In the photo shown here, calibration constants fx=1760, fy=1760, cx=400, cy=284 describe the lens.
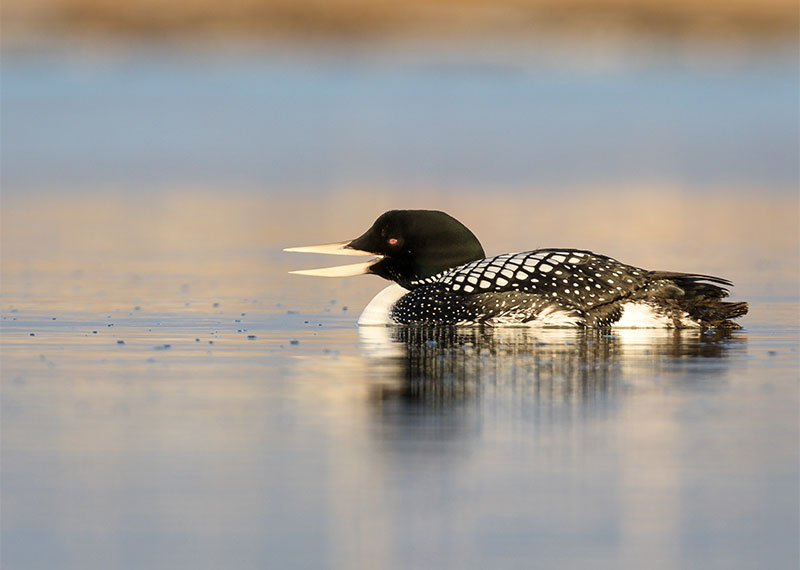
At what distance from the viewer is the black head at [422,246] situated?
9.02 meters

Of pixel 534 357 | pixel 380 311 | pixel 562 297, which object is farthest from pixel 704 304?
pixel 380 311

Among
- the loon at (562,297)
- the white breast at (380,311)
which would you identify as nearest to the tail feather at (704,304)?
the loon at (562,297)

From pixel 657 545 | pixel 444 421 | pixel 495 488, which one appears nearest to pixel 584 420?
pixel 444 421

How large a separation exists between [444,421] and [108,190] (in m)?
14.6

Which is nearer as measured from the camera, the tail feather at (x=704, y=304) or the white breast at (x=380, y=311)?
the tail feather at (x=704, y=304)

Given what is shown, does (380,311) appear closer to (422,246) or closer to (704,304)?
(422,246)

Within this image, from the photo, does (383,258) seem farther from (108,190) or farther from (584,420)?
(108,190)

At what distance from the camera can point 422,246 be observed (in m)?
9.03

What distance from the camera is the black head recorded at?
355 inches

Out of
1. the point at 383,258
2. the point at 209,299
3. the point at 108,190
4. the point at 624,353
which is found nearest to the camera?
the point at 624,353

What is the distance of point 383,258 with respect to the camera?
9.12 m

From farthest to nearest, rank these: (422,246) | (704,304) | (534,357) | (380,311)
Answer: (422,246) < (380,311) < (704,304) < (534,357)

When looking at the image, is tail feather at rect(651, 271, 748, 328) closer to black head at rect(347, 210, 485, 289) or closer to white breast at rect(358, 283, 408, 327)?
black head at rect(347, 210, 485, 289)

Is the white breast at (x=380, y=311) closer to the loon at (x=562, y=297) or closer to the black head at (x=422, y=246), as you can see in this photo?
the loon at (x=562, y=297)
